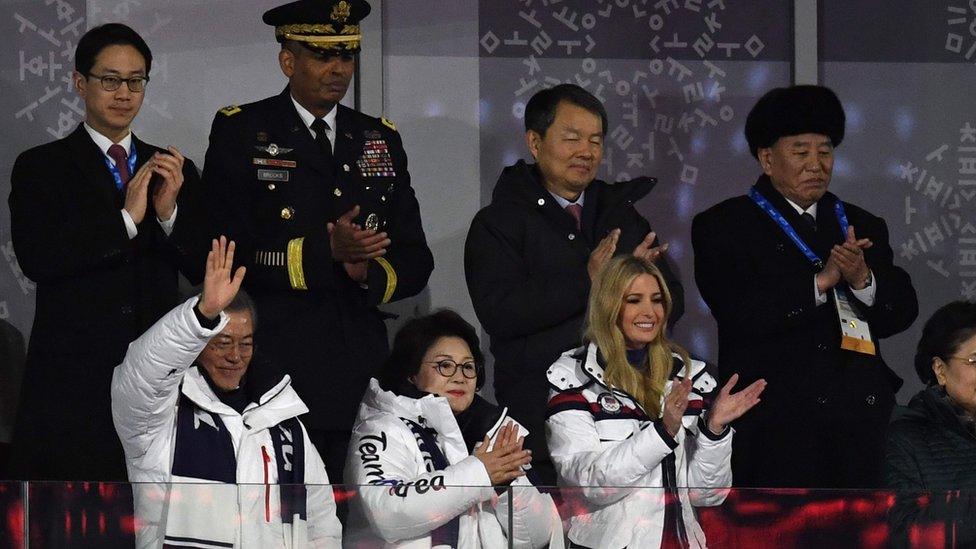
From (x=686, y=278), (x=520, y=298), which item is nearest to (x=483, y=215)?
(x=520, y=298)

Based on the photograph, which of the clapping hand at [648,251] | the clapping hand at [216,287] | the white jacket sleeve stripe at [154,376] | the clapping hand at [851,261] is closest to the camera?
the white jacket sleeve stripe at [154,376]

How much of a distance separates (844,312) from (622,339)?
1050 millimetres

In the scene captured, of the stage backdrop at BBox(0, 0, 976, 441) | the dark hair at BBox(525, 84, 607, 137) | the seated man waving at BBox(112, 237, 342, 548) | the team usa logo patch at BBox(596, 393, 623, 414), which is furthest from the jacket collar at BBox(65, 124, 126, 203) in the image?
the team usa logo patch at BBox(596, 393, 623, 414)

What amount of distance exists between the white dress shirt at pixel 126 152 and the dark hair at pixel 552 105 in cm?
128

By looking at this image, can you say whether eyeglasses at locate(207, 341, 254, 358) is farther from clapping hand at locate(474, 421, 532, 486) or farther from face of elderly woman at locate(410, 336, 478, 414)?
clapping hand at locate(474, 421, 532, 486)

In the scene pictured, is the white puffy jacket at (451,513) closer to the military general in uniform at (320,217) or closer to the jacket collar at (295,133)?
the military general in uniform at (320,217)

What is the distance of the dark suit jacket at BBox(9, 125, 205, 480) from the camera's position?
5918mm

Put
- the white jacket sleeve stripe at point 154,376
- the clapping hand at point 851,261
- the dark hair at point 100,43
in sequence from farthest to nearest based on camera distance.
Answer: the clapping hand at point 851,261 → the dark hair at point 100,43 → the white jacket sleeve stripe at point 154,376

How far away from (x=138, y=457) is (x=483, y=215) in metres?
1.73

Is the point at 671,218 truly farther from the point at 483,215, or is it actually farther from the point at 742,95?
the point at 483,215

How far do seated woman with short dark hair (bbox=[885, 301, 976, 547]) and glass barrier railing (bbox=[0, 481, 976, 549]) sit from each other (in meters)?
0.38

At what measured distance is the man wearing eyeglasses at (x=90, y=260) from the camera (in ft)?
19.4

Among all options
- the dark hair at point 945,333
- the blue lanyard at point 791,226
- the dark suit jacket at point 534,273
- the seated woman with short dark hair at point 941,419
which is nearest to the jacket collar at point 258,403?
the dark suit jacket at point 534,273

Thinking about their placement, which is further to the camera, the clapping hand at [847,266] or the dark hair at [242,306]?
the clapping hand at [847,266]
